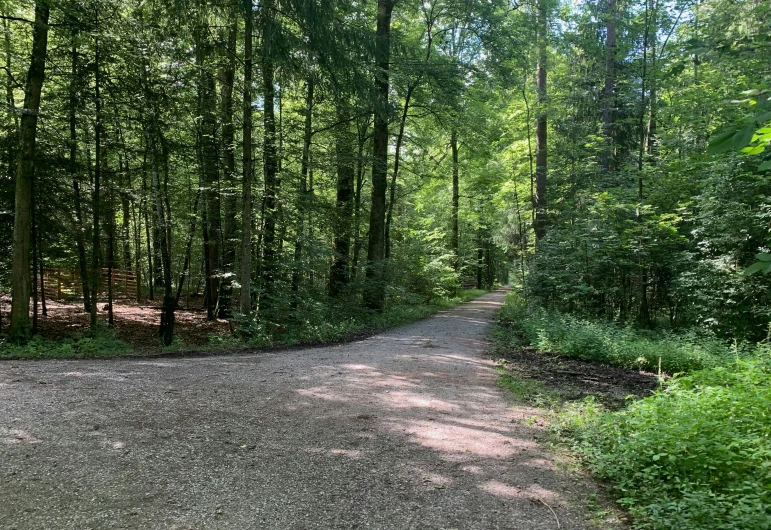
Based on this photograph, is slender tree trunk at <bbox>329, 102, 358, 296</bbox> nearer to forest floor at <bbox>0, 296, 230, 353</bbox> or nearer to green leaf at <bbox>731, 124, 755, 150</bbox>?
forest floor at <bbox>0, 296, 230, 353</bbox>

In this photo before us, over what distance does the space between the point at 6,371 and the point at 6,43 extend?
755cm

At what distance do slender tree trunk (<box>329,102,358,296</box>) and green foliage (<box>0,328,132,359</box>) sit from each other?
5871 mm

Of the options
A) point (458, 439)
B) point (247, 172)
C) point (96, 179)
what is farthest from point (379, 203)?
point (458, 439)

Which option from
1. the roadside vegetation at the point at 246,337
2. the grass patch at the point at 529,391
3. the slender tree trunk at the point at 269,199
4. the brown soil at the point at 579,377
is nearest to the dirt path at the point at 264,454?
the grass patch at the point at 529,391

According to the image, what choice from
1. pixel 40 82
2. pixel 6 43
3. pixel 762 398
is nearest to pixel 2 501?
pixel 762 398

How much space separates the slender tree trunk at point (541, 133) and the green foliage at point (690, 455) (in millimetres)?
13356

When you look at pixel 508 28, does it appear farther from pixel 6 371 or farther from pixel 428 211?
pixel 6 371

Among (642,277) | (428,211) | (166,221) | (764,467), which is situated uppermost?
(428,211)

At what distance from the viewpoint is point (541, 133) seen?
17.3m

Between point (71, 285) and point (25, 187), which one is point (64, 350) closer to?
point (25, 187)

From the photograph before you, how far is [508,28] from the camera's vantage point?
1512 cm

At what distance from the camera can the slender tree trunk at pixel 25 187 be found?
843 centimetres

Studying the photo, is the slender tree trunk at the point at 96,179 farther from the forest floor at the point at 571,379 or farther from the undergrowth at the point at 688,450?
the undergrowth at the point at 688,450

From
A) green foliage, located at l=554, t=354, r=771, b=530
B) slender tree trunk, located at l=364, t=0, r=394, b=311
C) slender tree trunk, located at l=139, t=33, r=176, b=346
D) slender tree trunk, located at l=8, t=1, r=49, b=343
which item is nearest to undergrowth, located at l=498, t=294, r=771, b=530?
green foliage, located at l=554, t=354, r=771, b=530
